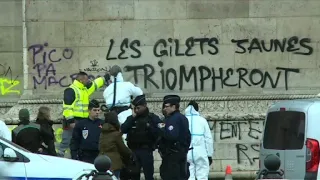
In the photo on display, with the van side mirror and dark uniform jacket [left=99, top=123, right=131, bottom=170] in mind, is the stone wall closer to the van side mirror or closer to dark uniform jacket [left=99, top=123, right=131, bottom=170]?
dark uniform jacket [left=99, top=123, right=131, bottom=170]

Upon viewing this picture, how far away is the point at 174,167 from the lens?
547 inches

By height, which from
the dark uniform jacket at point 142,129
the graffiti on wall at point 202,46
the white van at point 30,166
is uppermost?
the graffiti on wall at point 202,46

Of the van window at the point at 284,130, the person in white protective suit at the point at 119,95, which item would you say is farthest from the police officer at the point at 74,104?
the van window at the point at 284,130

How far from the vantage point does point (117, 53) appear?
18.3 m

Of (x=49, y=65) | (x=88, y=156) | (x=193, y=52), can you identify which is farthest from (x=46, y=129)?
(x=193, y=52)

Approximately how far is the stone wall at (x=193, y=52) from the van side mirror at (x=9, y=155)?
19.2 feet

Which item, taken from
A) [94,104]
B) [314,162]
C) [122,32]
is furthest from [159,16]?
[314,162]

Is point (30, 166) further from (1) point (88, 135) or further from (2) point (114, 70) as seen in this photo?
(2) point (114, 70)

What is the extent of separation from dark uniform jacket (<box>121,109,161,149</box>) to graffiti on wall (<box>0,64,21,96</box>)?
511 cm

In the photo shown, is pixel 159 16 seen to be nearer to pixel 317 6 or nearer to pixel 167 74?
pixel 167 74

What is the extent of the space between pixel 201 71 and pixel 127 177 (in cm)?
478

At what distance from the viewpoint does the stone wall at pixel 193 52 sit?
18109 mm

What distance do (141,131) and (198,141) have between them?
243 cm

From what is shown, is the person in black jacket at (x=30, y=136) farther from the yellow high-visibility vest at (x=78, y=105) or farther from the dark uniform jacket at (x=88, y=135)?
the yellow high-visibility vest at (x=78, y=105)
